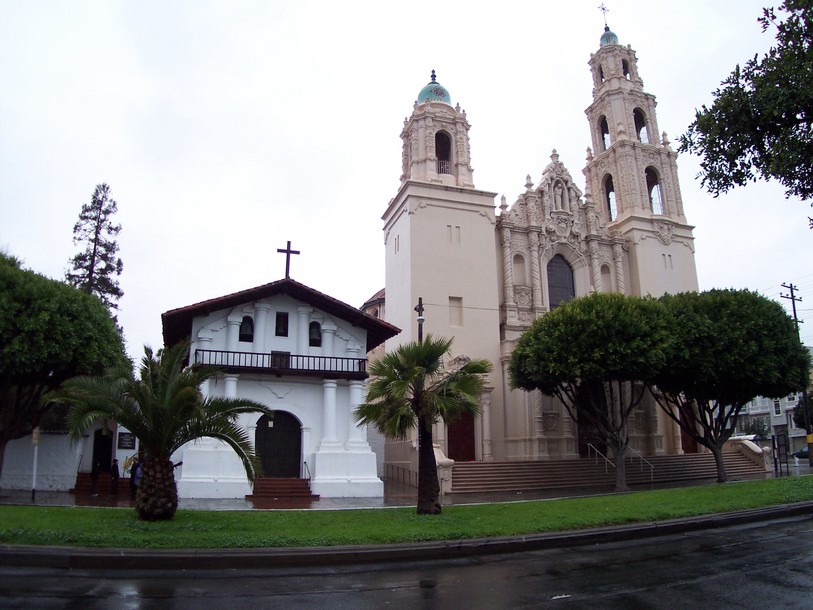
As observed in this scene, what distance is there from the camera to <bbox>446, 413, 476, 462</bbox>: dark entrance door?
33.9 m

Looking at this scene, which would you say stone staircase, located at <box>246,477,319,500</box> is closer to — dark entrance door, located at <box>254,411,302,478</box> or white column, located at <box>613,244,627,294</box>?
dark entrance door, located at <box>254,411,302,478</box>

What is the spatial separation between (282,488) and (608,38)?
4095cm

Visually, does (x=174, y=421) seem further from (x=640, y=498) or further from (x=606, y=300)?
(x=606, y=300)

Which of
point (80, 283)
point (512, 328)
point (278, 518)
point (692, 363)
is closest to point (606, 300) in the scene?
point (692, 363)

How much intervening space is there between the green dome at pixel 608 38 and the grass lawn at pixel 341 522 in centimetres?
3853

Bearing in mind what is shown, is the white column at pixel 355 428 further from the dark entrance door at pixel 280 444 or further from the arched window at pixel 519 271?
the arched window at pixel 519 271

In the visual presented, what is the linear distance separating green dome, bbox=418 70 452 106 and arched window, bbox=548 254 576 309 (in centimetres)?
1236

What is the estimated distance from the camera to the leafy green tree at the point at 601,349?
26719mm

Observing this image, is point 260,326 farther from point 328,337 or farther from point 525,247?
point 525,247

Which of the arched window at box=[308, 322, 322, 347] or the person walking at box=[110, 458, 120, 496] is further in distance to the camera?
the arched window at box=[308, 322, 322, 347]

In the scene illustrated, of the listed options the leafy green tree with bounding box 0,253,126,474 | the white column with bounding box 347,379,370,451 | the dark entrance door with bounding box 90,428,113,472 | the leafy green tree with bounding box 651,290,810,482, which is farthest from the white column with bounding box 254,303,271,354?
the leafy green tree with bounding box 651,290,810,482

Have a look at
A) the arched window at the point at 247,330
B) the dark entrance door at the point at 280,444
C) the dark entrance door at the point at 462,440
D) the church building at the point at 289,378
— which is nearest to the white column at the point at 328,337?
the church building at the point at 289,378

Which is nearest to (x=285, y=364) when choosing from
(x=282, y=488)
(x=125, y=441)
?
(x=282, y=488)

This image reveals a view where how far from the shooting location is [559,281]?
136ft
